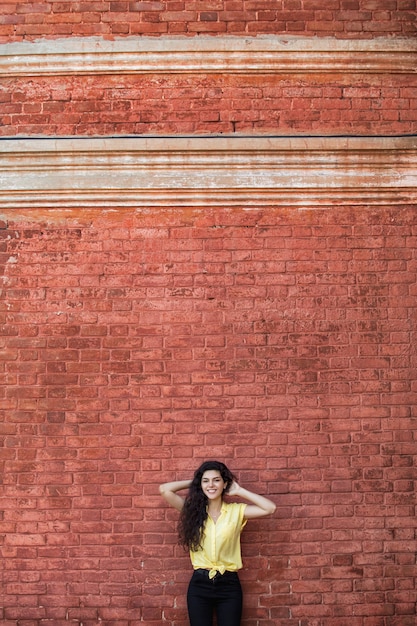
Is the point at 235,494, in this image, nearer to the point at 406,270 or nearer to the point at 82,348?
the point at 82,348

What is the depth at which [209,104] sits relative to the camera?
6.12 m

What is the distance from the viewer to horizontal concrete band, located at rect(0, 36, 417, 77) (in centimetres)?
611

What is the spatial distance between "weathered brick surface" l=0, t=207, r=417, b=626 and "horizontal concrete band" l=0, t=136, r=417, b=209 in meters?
0.14

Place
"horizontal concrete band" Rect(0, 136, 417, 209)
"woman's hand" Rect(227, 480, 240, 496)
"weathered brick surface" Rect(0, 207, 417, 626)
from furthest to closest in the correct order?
1. "horizontal concrete band" Rect(0, 136, 417, 209)
2. "weathered brick surface" Rect(0, 207, 417, 626)
3. "woman's hand" Rect(227, 480, 240, 496)

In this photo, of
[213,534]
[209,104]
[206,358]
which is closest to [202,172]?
[209,104]

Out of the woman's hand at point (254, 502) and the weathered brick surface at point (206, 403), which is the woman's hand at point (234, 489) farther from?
the weathered brick surface at point (206, 403)

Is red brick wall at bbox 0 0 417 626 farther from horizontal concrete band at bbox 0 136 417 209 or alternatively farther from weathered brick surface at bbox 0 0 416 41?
horizontal concrete band at bbox 0 136 417 209

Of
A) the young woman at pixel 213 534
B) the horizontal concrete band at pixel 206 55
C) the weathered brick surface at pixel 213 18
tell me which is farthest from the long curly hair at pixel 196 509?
the weathered brick surface at pixel 213 18

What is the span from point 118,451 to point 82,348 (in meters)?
0.85

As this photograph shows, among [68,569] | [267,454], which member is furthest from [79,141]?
[68,569]

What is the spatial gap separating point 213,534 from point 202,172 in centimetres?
281

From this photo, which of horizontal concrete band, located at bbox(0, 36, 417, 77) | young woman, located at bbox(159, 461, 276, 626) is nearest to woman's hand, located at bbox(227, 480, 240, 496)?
young woman, located at bbox(159, 461, 276, 626)

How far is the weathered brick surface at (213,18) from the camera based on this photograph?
243 inches

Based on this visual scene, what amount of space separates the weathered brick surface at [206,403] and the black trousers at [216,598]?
1.26ft
